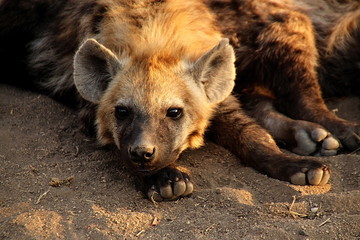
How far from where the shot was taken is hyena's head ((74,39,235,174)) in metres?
2.54

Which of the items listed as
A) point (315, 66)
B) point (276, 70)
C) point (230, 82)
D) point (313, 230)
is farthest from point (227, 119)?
point (313, 230)

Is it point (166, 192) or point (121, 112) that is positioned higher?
point (121, 112)

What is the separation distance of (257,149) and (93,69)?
0.79 m

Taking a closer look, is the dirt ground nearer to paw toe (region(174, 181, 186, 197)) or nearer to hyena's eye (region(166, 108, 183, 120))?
paw toe (region(174, 181, 186, 197))

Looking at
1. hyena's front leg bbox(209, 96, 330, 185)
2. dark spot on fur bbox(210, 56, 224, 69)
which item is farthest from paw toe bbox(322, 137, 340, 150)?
dark spot on fur bbox(210, 56, 224, 69)

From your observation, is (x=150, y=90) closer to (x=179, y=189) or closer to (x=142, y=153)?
(x=142, y=153)

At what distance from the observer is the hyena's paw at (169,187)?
250 cm

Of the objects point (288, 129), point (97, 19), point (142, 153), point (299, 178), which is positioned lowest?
point (288, 129)

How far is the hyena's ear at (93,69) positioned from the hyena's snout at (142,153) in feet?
1.50

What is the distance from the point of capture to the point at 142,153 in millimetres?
2424

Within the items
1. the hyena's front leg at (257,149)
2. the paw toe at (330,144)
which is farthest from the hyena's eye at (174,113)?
the paw toe at (330,144)

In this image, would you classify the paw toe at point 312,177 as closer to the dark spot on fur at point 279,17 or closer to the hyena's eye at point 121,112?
the hyena's eye at point 121,112

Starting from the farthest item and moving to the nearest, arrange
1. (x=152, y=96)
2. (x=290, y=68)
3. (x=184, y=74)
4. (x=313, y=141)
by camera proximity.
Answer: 1. (x=290, y=68)
2. (x=313, y=141)
3. (x=184, y=74)
4. (x=152, y=96)

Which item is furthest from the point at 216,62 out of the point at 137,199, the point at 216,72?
the point at 137,199
